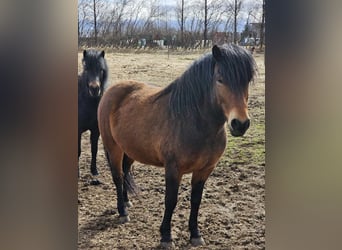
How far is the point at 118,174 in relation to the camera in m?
2.17

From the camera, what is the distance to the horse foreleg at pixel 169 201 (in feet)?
6.93

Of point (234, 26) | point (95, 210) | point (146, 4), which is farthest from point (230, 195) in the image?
point (146, 4)

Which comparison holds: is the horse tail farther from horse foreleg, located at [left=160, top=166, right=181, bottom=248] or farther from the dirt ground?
horse foreleg, located at [left=160, top=166, right=181, bottom=248]

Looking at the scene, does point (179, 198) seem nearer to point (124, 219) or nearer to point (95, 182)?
point (124, 219)

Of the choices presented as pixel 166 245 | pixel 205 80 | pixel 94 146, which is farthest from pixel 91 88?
pixel 166 245

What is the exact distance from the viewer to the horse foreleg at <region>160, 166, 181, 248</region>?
2.11m

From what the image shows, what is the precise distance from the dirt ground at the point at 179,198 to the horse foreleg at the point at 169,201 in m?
0.02

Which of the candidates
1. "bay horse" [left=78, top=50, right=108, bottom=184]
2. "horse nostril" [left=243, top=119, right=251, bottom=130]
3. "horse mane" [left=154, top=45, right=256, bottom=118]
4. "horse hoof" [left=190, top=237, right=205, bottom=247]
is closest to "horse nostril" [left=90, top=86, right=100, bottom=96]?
"bay horse" [left=78, top=50, right=108, bottom=184]

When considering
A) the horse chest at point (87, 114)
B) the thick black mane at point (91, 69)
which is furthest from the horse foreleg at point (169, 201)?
the thick black mane at point (91, 69)

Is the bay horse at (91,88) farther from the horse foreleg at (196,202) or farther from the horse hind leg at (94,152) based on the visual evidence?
the horse foreleg at (196,202)

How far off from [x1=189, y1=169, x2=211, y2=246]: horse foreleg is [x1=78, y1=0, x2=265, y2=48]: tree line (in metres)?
0.58
